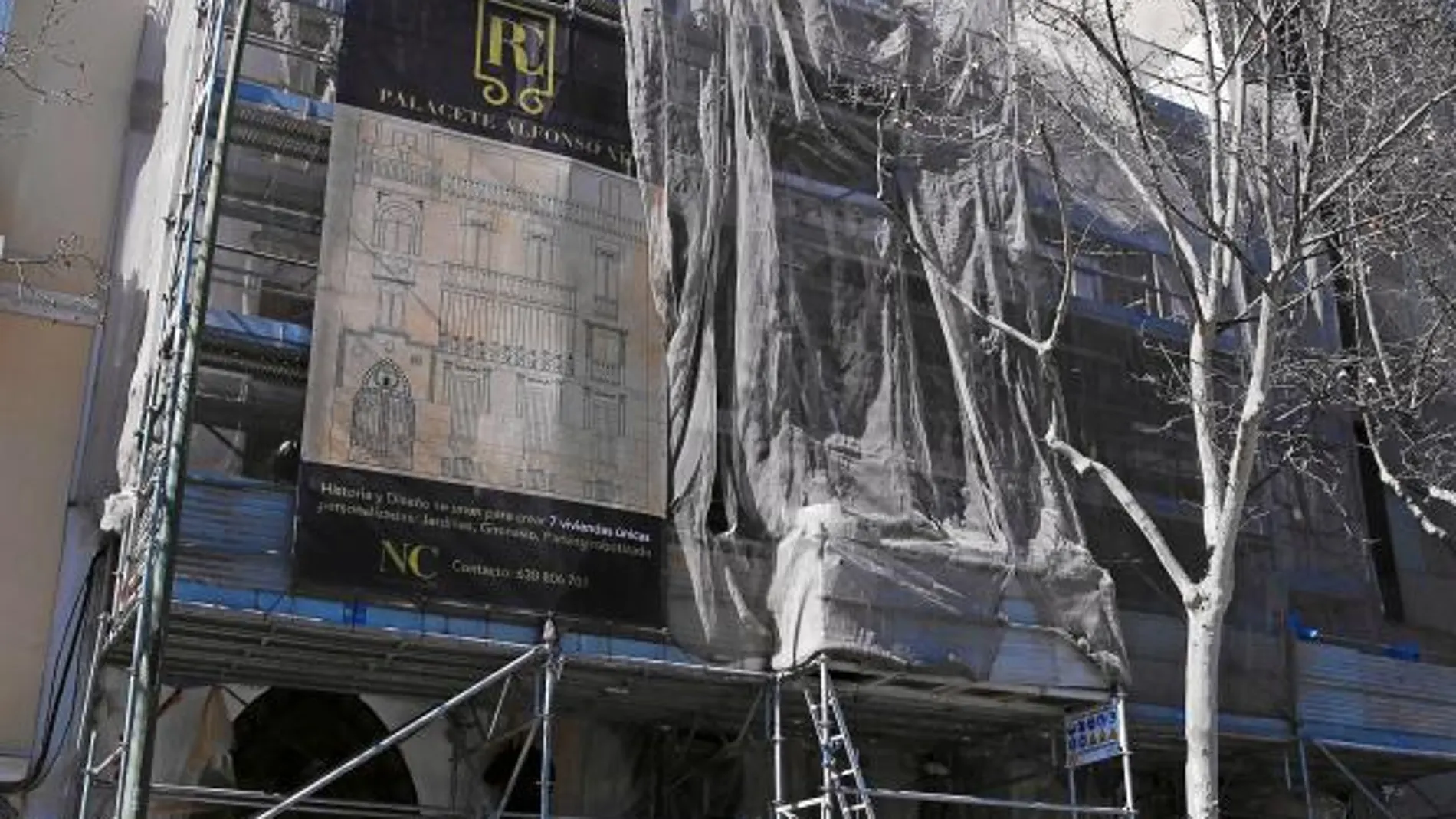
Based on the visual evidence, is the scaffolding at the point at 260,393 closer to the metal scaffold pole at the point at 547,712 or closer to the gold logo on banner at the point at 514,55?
the metal scaffold pole at the point at 547,712

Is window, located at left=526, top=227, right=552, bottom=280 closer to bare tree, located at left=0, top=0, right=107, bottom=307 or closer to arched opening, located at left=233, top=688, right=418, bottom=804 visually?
bare tree, located at left=0, top=0, right=107, bottom=307

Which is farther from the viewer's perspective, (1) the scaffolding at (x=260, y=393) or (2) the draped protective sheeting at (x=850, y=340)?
(2) the draped protective sheeting at (x=850, y=340)

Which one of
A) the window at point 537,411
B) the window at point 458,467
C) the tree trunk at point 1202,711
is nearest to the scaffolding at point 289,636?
the tree trunk at point 1202,711

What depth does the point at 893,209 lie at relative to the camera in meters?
13.2

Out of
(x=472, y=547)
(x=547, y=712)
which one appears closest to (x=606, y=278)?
(x=472, y=547)

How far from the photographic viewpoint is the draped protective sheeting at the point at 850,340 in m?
11.9

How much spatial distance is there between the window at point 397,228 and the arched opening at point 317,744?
3826 millimetres

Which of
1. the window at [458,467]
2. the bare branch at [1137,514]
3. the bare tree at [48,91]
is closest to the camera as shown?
the window at [458,467]

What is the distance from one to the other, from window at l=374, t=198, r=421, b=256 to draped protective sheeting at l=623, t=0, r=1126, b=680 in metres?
1.87

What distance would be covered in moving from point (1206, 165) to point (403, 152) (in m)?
7.68

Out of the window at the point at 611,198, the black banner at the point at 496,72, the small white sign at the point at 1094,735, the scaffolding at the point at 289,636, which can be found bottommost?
the small white sign at the point at 1094,735

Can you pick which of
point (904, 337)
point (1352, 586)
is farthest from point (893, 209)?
point (1352, 586)

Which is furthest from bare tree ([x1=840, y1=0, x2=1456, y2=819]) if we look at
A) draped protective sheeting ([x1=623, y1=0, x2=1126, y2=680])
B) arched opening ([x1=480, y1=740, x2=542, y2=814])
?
arched opening ([x1=480, y1=740, x2=542, y2=814])

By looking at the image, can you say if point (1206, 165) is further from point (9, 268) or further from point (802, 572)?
point (9, 268)
